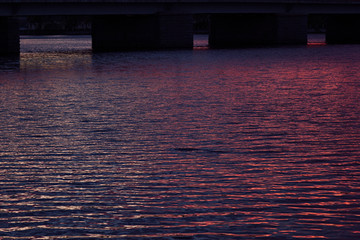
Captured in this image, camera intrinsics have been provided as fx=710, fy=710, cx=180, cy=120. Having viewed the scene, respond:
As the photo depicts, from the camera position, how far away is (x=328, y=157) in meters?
13.8

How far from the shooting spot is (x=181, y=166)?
13117 millimetres

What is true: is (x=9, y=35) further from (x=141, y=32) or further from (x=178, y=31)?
(x=178, y=31)

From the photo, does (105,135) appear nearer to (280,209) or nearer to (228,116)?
(228,116)

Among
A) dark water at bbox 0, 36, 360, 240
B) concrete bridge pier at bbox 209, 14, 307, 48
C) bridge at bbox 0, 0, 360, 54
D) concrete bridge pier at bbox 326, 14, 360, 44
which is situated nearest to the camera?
dark water at bbox 0, 36, 360, 240

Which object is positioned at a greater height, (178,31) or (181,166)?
(178,31)

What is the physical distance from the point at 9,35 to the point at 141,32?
60.0ft

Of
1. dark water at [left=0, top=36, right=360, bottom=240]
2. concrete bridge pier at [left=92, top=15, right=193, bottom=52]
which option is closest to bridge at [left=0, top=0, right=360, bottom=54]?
concrete bridge pier at [left=92, top=15, right=193, bottom=52]

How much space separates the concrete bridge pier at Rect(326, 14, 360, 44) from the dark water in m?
93.2

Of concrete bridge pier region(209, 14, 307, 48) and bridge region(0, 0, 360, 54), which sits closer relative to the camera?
bridge region(0, 0, 360, 54)

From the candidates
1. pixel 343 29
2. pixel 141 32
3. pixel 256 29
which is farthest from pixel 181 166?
pixel 343 29

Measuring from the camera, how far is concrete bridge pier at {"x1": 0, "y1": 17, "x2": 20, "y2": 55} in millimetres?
80875

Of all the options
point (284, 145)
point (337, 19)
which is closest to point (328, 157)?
point (284, 145)

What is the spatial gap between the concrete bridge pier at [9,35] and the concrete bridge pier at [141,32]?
13.0 metres

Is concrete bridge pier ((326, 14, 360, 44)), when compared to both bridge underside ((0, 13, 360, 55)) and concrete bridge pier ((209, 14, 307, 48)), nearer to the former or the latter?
bridge underside ((0, 13, 360, 55))
